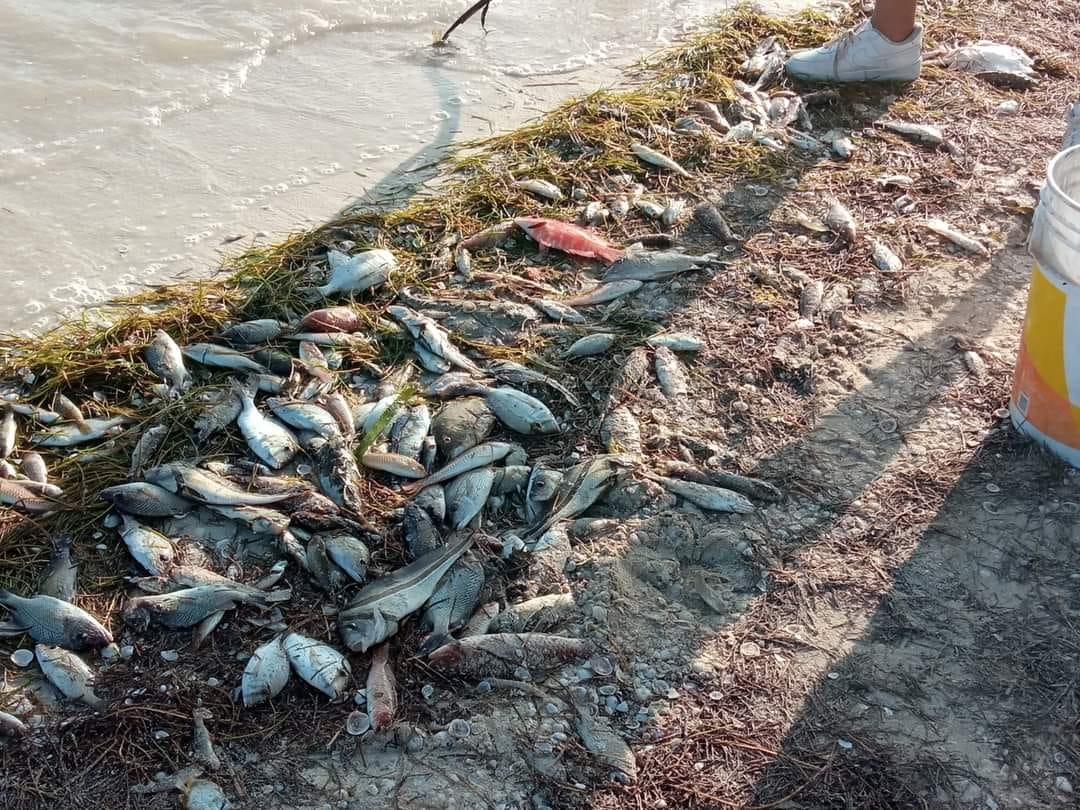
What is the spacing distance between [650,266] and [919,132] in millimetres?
2218

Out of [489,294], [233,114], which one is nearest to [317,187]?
[233,114]

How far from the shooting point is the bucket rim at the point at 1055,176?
3270 mm

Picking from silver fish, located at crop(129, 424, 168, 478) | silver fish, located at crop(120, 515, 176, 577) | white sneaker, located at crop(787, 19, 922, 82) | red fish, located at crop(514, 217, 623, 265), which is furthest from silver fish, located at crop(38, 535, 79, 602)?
white sneaker, located at crop(787, 19, 922, 82)

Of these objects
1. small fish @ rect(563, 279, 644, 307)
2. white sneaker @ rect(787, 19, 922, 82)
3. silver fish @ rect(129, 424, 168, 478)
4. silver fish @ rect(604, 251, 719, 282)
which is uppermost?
white sneaker @ rect(787, 19, 922, 82)

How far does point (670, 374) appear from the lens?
4.28 metres

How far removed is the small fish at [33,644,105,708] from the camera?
3064 millimetres

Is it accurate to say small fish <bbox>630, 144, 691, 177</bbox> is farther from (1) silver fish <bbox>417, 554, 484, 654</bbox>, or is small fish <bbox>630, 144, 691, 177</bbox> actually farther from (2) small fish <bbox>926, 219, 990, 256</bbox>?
(1) silver fish <bbox>417, 554, 484, 654</bbox>

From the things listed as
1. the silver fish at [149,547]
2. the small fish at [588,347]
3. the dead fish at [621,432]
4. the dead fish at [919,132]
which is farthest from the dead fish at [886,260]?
the silver fish at [149,547]

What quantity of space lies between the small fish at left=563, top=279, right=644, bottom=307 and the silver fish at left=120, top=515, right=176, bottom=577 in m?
2.06

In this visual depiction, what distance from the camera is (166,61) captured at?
6.28 m

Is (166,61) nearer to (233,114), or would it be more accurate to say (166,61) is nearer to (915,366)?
(233,114)

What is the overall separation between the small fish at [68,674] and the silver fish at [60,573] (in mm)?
223

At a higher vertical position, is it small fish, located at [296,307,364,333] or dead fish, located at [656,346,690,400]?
small fish, located at [296,307,364,333]

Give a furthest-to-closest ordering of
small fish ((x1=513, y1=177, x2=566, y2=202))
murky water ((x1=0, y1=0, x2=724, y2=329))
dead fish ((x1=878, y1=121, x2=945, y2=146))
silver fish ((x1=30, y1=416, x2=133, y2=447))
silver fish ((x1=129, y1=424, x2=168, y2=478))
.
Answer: dead fish ((x1=878, y1=121, x2=945, y2=146))
small fish ((x1=513, y1=177, x2=566, y2=202))
murky water ((x1=0, y1=0, x2=724, y2=329))
silver fish ((x1=30, y1=416, x2=133, y2=447))
silver fish ((x1=129, y1=424, x2=168, y2=478))
